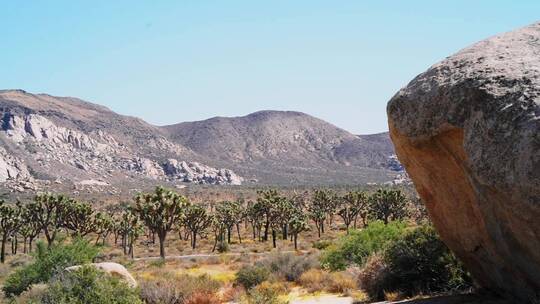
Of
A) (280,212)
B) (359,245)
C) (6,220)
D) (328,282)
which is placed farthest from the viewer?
(280,212)

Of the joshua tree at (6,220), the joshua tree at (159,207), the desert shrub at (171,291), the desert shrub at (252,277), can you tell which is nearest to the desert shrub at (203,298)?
the desert shrub at (171,291)

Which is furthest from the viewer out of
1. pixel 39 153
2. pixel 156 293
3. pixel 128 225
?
pixel 39 153

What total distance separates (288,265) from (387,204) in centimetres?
4562

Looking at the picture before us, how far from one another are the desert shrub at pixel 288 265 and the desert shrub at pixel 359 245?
0.87m

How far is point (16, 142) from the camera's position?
191 m

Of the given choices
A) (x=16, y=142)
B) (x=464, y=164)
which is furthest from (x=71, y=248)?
(x=16, y=142)

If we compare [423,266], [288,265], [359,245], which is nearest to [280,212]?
[288,265]

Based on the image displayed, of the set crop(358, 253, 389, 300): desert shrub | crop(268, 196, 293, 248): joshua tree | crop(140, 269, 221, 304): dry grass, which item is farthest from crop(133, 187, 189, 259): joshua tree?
crop(358, 253, 389, 300): desert shrub

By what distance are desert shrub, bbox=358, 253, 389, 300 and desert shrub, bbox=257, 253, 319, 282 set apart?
8.09 meters

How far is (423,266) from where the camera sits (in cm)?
1327

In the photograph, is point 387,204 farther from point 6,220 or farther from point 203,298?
point 203,298

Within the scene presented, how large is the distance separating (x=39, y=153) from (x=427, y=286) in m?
193

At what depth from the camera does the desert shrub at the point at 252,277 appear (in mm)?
21984

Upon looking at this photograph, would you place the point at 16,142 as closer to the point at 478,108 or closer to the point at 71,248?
the point at 71,248
